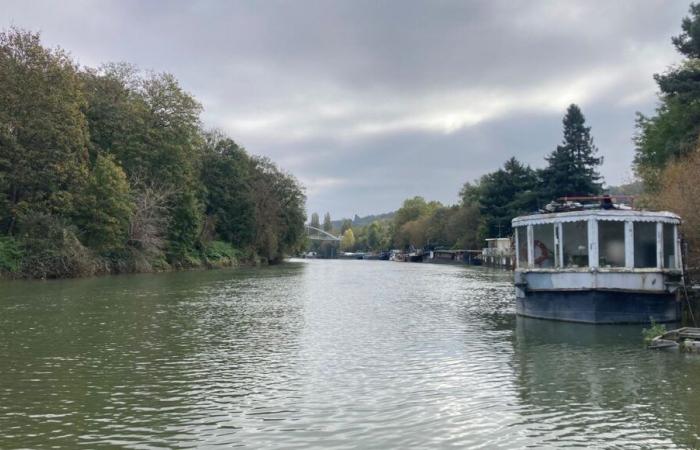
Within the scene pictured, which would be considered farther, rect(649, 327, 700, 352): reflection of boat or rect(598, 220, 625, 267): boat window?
rect(598, 220, 625, 267): boat window

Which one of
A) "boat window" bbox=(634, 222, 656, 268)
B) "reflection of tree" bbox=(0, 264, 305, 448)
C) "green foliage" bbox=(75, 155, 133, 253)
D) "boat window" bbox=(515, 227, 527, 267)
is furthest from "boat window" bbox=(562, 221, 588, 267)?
"green foliage" bbox=(75, 155, 133, 253)

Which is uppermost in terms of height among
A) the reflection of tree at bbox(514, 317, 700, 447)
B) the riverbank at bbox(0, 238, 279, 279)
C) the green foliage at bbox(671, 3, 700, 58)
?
the green foliage at bbox(671, 3, 700, 58)

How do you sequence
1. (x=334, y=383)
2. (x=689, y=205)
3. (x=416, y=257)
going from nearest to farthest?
(x=334, y=383) → (x=689, y=205) → (x=416, y=257)

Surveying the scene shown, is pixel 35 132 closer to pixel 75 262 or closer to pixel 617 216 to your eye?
pixel 75 262

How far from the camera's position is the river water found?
9.92 metres

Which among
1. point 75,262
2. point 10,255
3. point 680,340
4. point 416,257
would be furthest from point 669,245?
point 416,257

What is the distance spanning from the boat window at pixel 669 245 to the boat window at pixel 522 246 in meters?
5.26

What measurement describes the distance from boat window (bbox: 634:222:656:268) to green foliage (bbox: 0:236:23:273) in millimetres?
43711

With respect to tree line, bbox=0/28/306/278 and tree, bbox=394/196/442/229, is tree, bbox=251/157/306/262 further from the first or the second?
tree, bbox=394/196/442/229

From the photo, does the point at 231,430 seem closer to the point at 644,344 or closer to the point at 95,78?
the point at 644,344

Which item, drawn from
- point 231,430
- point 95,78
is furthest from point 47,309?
point 95,78

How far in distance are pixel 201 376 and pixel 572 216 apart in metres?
14.8

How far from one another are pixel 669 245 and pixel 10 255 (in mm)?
45557

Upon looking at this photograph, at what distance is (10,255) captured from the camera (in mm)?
48125
